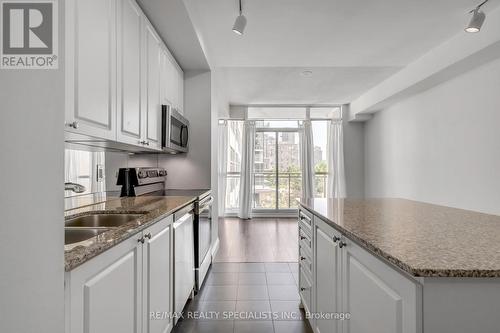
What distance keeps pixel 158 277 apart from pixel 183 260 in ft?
1.88

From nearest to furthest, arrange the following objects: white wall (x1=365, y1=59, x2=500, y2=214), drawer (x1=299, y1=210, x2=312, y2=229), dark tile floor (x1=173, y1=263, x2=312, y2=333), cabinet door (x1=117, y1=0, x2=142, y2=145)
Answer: cabinet door (x1=117, y1=0, x2=142, y2=145)
drawer (x1=299, y1=210, x2=312, y2=229)
dark tile floor (x1=173, y1=263, x2=312, y2=333)
white wall (x1=365, y1=59, x2=500, y2=214)

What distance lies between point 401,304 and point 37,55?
4.22 feet

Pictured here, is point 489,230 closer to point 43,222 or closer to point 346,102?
point 43,222

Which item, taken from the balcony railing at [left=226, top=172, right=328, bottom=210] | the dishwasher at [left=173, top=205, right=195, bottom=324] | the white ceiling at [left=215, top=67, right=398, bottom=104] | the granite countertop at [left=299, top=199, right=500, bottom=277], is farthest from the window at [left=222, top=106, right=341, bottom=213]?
the granite countertop at [left=299, top=199, right=500, bottom=277]

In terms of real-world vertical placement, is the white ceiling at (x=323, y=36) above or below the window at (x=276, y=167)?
above

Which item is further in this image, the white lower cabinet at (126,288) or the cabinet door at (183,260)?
the cabinet door at (183,260)

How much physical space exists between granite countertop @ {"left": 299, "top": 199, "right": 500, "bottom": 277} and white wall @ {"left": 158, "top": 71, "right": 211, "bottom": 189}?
82.2 inches

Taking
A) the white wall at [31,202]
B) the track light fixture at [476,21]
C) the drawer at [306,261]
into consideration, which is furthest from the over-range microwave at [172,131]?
the track light fixture at [476,21]

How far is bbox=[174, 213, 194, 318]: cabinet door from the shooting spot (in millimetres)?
1985

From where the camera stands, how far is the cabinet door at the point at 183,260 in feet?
6.51

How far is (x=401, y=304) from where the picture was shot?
790 mm

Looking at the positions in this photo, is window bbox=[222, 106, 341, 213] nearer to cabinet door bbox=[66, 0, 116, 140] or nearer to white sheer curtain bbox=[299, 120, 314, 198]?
white sheer curtain bbox=[299, 120, 314, 198]

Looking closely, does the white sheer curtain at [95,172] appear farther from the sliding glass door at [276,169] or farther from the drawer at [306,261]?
the sliding glass door at [276,169]

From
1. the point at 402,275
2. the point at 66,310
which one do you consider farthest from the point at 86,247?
the point at 402,275
